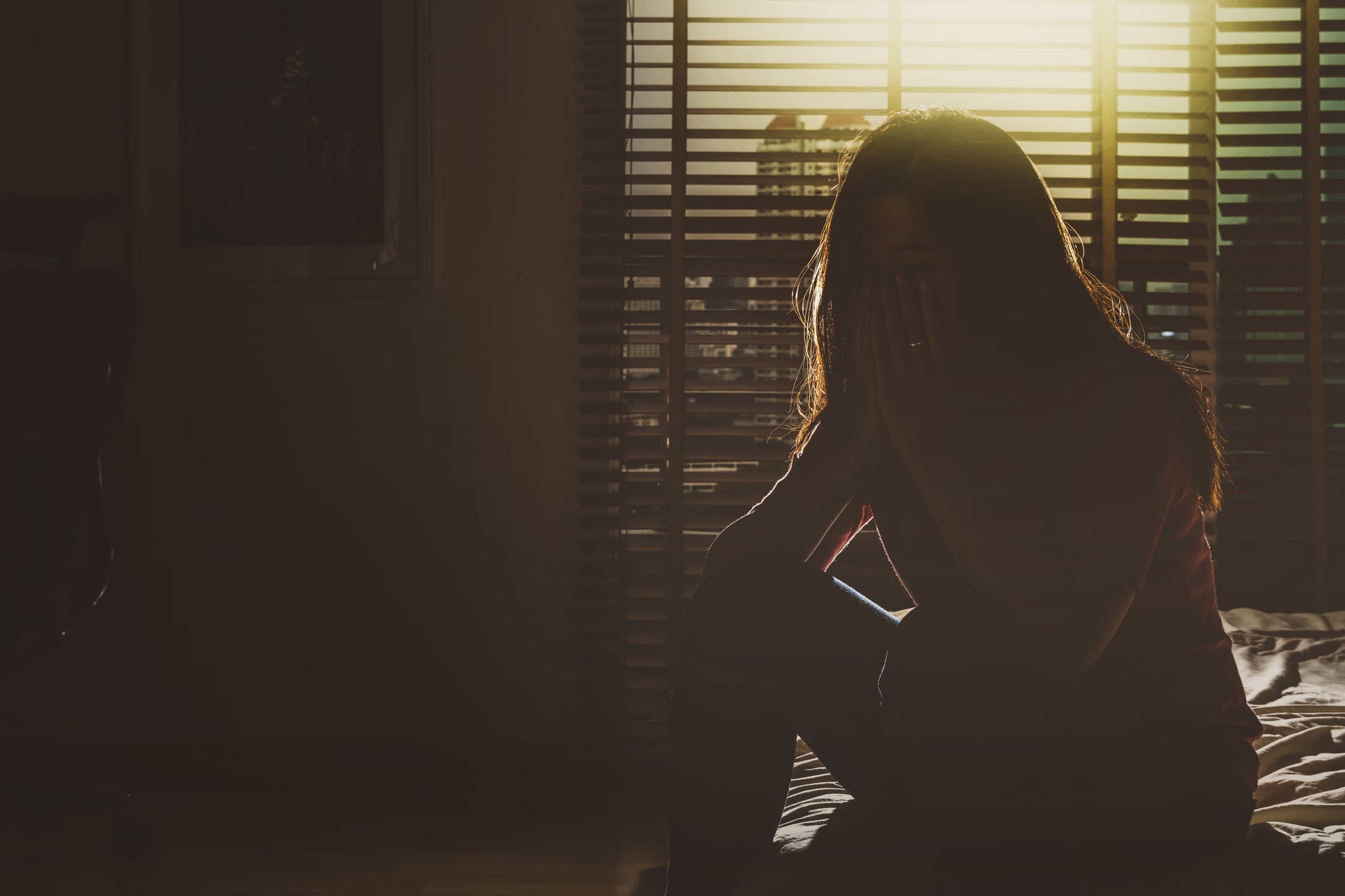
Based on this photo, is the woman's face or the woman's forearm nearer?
the woman's face

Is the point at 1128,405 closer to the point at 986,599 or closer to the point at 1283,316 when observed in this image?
the point at 986,599

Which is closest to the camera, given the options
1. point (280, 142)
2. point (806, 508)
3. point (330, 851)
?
point (806, 508)

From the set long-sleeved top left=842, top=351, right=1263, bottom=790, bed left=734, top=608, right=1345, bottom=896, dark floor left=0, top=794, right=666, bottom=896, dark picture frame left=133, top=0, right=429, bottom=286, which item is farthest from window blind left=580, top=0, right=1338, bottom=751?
long-sleeved top left=842, top=351, right=1263, bottom=790

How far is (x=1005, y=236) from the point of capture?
989 mm

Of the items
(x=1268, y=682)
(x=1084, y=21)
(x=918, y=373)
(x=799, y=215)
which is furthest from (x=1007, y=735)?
(x=1084, y=21)

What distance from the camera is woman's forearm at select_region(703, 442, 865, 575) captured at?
1.13 metres

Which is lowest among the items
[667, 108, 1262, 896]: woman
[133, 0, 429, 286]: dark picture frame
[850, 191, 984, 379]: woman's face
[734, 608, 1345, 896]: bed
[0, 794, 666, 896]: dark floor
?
[0, 794, 666, 896]: dark floor

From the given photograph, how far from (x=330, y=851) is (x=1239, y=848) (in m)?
1.65

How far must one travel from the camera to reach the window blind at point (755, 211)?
218 cm

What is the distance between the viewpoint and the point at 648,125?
7.32 feet

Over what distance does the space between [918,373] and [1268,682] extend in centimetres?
89

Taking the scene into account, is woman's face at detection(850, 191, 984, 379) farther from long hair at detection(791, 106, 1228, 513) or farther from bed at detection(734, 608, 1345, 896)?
bed at detection(734, 608, 1345, 896)

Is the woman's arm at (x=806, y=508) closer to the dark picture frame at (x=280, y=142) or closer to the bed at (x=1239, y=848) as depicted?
the bed at (x=1239, y=848)

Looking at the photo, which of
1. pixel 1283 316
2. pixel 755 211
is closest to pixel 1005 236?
pixel 755 211
